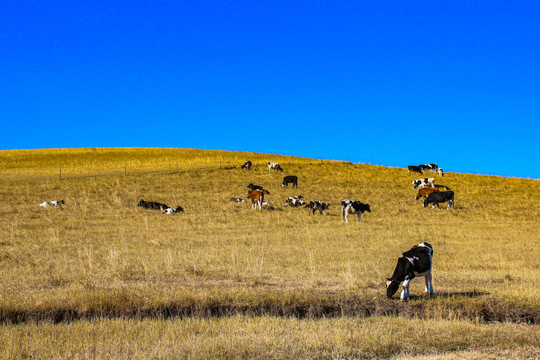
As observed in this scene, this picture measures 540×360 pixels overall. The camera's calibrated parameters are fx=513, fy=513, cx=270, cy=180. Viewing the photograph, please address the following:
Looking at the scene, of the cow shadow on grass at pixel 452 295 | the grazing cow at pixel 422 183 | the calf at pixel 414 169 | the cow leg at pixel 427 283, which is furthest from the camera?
the calf at pixel 414 169

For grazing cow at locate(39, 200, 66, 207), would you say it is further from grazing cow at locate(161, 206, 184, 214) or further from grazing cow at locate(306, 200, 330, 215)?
grazing cow at locate(306, 200, 330, 215)

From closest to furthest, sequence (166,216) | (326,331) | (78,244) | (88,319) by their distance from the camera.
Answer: (326,331) → (88,319) → (78,244) → (166,216)

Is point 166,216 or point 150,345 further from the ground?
point 166,216

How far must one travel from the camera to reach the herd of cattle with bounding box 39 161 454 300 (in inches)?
414

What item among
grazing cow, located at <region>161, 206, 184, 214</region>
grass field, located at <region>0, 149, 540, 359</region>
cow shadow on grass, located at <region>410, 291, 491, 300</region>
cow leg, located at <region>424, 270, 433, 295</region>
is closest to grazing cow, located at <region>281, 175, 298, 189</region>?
grass field, located at <region>0, 149, 540, 359</region>

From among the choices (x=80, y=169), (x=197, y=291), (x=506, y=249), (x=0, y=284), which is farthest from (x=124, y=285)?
(x=80, y=169)

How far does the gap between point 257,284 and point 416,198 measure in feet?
91.7

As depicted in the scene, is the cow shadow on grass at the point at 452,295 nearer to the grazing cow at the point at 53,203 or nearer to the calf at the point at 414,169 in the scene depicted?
the grazing cow at the point at 53,203

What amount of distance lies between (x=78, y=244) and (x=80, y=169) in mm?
41881

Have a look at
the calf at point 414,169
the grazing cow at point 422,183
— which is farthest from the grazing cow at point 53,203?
the calf at point 414,169

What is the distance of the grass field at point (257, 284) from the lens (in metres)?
7.63

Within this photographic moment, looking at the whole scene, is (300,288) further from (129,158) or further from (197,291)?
(129,158)

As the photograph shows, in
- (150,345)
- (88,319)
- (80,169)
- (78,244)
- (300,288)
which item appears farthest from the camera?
(80,169)

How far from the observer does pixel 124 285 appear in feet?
36.6
